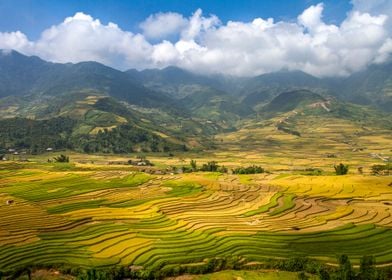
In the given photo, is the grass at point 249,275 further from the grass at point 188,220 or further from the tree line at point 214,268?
the tree line at point 214,268

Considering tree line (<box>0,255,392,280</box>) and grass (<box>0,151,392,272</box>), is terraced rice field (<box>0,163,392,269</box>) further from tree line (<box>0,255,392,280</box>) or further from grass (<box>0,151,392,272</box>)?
tree line (<box>0,255,392,280</box>)

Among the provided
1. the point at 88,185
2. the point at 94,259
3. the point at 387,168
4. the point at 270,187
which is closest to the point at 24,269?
the point at 94,259

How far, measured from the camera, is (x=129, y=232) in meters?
73.2

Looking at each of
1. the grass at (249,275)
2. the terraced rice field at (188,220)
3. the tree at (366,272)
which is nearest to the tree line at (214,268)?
the tree at (366,272)

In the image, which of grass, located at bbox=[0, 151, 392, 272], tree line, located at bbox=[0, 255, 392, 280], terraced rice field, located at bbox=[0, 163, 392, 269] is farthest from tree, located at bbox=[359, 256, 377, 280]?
grass, located at bbox=[0, 151, 392, 272]

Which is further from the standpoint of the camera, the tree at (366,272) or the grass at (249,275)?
the grass at (249,275)

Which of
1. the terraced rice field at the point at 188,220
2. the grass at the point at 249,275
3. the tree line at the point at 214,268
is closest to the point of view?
the tree line at the point at 214,268

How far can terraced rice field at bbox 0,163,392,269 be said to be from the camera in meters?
64.1

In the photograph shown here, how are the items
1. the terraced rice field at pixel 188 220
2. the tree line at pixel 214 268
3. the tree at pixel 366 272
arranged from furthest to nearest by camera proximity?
1. the terraced rice field at pixel 188 220
2. the tree line at pixel 214 268
3. the tree at pixel 366 272

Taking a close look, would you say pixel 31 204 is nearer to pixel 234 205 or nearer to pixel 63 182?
pixel 63 182

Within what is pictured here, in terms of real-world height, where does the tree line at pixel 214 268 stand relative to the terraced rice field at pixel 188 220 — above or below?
below

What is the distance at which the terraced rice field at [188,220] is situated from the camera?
210 ft

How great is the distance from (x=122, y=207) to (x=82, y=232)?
847 inches

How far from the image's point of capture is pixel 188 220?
82000 mm
